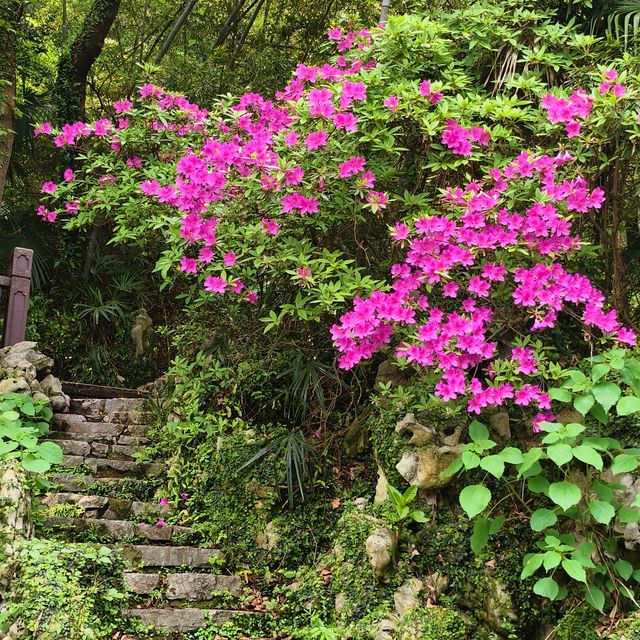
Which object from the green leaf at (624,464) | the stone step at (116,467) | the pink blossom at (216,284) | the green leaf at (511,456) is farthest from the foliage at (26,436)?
the green leaf at (624,464)

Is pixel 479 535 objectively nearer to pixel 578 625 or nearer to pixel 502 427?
pixel 578 625

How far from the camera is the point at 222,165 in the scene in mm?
3684

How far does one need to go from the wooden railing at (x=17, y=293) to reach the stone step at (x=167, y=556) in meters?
2.52

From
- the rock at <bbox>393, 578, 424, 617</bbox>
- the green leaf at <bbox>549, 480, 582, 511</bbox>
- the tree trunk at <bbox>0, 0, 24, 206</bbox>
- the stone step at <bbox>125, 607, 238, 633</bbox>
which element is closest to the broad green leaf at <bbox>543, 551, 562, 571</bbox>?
the green leaf at <bbox>549, 480, 582, 511</bbox>

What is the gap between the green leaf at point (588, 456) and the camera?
2.68m

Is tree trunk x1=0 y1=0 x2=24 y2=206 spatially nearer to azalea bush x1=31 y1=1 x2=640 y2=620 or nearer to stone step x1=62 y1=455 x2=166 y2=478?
azalea bush x1=31 y1=1 x2=640 y2=620

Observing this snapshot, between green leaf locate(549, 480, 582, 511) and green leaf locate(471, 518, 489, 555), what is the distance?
1.46 ft

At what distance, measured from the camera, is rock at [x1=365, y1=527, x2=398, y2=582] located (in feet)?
10.7

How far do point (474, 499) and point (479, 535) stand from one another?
312 millimetres

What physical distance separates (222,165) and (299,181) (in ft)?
1.70

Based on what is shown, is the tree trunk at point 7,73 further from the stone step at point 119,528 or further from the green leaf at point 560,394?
the green leaf at point 560,394

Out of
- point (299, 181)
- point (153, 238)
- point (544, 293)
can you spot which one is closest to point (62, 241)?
point (153, 238)

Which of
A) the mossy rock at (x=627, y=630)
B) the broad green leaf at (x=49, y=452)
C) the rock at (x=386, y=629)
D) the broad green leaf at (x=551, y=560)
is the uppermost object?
the broad green leaf at (x=551, y=560)

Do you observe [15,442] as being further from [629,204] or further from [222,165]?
[629,204]
